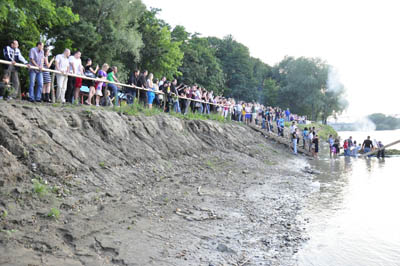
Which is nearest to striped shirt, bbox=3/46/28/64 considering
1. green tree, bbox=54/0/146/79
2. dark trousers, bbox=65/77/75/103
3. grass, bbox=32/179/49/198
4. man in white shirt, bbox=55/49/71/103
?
man in white shirt, bbox=55/49/71/103

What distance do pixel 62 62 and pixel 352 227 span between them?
10.2 m

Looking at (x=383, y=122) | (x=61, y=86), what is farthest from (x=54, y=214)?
(x=383, y=122)

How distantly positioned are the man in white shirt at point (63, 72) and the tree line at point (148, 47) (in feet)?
22.7

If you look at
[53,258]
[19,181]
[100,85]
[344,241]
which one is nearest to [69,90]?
[100,85]

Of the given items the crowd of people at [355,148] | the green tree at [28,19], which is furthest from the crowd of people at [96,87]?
the crowd of people at [355,148]

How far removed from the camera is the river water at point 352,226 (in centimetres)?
566

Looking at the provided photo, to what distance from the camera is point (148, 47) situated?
113 feet

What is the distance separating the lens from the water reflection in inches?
223

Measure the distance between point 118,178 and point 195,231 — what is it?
2792 mm

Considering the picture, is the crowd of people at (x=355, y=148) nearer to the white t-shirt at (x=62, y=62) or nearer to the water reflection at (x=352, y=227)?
the water reflection at (x=352, y=227)

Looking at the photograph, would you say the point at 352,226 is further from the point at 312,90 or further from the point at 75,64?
the point at 312,90

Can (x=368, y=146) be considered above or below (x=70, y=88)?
below

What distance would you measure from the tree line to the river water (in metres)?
16.3

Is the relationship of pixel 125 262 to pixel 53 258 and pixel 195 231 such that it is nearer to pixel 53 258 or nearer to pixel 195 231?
pixel 53 258
